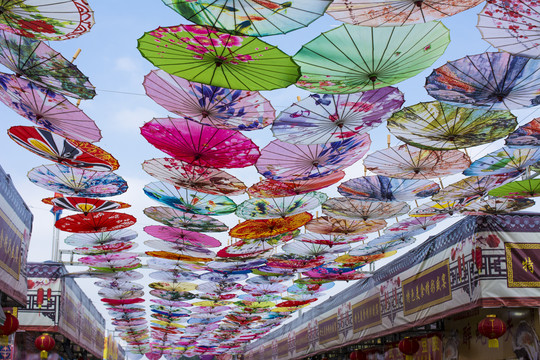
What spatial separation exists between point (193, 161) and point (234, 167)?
2.18 feet

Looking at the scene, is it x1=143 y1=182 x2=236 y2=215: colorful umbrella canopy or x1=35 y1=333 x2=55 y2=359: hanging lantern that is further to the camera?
x1=35 y1=333 x2=55 y2=359: hanging lantern

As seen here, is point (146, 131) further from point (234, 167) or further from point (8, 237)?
point (8, 237)

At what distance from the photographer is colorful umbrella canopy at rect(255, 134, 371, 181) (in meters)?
8.34

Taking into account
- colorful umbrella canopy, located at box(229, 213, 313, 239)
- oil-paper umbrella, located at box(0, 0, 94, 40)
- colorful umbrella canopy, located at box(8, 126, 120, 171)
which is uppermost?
oil-paper umbrella, located at box(0, 0, 94, 40)

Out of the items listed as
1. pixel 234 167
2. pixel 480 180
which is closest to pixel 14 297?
pixel 234 167

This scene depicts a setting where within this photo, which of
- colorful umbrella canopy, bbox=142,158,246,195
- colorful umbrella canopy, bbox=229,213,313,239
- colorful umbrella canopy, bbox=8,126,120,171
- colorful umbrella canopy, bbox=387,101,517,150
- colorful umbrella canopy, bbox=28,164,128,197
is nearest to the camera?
colorful umbrella canopy, bbox=387,101,517,150

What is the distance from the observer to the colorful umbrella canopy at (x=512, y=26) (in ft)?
17.2

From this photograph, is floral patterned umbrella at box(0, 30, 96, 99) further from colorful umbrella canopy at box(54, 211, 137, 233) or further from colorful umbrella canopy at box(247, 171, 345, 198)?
colorful umbrella canopy at box(54, 211, 137, 233)

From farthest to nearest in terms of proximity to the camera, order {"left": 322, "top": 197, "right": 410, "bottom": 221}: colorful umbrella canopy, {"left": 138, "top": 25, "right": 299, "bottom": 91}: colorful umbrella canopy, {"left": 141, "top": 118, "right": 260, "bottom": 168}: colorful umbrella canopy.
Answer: {"left": 322, "top": 197, "right": 410, "bottom": 221}: colorful umbrella canopy
{"left": 141, "top": 118, "right": 260, "bottom": 168}: colorful umbrella canopy
{"left": 138, "top": 25, "right": 299, "bottom": 91}: colorful umbrella canopy

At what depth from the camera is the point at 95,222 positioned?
11.9 m

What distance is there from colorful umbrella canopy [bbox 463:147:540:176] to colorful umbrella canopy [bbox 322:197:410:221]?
2.19m

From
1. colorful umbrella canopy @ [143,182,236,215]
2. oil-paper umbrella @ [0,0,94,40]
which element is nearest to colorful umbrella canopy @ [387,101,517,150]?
oil-paper umbrella @ [0,0,94,40]

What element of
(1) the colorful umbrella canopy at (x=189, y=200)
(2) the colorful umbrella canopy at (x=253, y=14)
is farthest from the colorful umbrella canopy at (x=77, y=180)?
(2) the colorful umbrella canopy at (x=253, y=14)

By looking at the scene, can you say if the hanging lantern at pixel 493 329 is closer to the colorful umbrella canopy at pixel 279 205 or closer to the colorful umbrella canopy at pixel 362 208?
the colorful umbrella canopy at pixel 362 208
